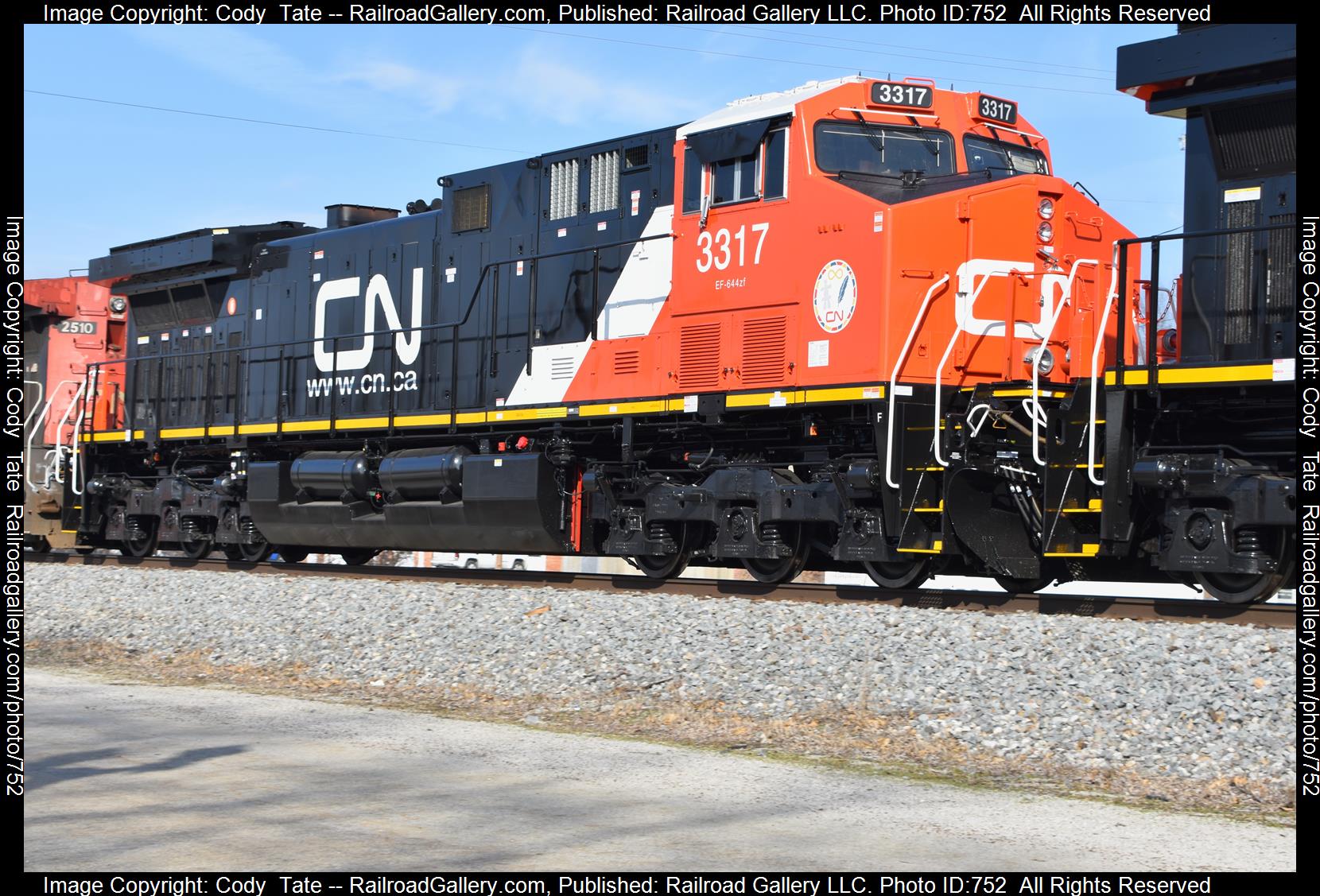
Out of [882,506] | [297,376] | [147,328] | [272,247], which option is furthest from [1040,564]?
[147,328]

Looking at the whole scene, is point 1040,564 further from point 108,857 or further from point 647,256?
point 108,857

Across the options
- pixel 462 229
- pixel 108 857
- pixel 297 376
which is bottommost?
pixel 108 857

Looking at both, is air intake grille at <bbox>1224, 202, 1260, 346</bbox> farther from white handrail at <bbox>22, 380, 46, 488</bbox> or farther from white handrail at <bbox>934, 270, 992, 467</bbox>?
white handrail at <bbox>22, 380, 46, 488</bbox>

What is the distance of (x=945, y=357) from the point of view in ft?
34.8

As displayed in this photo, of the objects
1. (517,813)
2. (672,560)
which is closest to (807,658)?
(517,813)

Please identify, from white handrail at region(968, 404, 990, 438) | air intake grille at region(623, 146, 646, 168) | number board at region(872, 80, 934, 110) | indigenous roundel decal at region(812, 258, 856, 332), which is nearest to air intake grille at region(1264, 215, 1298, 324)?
white handrail at region(968, 404, 990, 438)

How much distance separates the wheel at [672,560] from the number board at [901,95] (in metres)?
4.13

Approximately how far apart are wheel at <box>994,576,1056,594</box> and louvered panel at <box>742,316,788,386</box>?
2382 mm

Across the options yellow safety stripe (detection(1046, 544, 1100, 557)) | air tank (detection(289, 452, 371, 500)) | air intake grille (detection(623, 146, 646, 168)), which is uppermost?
air intake grille (detection(623, 146, 646, 168))

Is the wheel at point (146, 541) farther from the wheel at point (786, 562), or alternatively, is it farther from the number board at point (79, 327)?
the wheel at point (786, 562)

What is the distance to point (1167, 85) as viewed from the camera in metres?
9.90

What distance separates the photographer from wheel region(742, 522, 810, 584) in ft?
39.7

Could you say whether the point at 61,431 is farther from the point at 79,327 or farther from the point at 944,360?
the point at 944,360
